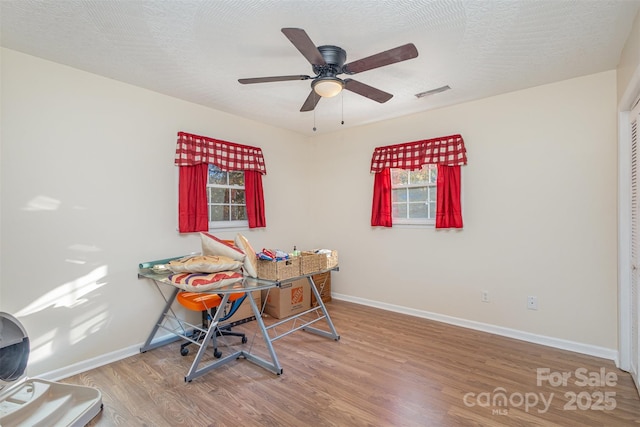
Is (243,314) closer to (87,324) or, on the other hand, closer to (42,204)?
(87,324)

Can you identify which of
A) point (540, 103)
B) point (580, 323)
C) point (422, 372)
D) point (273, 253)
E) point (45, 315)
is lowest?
point (422, 372)

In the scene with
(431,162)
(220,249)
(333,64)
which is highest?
(333,64)

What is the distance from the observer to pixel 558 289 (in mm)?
2920

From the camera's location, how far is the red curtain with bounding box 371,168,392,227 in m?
4.00

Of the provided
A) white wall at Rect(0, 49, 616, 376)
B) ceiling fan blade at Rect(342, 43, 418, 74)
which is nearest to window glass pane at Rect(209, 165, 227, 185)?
white wall at Rect(0, 49, 616, 376)

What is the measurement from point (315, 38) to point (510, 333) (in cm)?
332

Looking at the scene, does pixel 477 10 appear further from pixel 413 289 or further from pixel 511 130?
pixel 413 289

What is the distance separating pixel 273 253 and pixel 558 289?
271cm

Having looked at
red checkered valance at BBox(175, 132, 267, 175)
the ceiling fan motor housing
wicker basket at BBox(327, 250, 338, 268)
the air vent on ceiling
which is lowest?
wicker basket at BBox(327, 250, 338, 268)

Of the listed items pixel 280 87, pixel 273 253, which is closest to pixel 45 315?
pixel 273 253

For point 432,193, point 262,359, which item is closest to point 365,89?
point 432,193

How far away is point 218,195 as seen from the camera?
368cm

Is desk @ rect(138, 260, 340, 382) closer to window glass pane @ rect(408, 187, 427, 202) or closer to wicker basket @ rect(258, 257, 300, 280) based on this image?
wicker basket @ rect(258, 257, 300, 280)

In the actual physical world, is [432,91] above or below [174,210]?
above
